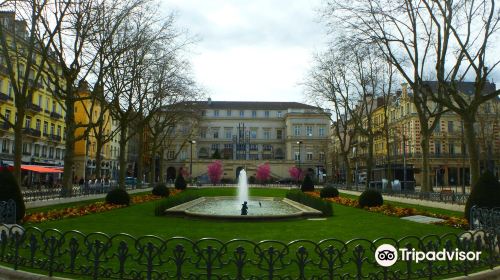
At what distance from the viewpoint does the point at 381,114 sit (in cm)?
7888

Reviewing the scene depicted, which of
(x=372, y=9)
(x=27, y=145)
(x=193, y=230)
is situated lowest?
(x=193, y=230)

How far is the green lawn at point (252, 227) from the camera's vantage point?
42.1ft

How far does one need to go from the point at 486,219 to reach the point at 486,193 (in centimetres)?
503

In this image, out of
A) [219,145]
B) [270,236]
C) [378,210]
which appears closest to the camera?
[270,236]

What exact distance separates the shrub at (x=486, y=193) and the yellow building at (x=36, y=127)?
40.2 meters

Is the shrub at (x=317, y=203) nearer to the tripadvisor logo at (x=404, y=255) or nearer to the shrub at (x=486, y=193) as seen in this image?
the shrub at (x=486, y=193)

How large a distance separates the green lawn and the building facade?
75.4 m

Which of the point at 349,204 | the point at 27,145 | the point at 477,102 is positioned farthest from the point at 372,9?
the point at 27,145

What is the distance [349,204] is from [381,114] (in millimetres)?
56629

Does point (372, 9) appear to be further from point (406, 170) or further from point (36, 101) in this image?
point (36, 101)

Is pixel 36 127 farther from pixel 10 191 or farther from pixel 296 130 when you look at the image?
pixel 296 130

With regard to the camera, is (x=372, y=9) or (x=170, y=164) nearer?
(x=372, y=9)

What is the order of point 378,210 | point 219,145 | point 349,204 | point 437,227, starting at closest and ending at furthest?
point 437,227, point 378,210, point 349,204, point 219,145

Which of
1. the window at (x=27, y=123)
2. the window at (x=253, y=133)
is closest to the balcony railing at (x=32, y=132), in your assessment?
the window at (x=27, y=123)
